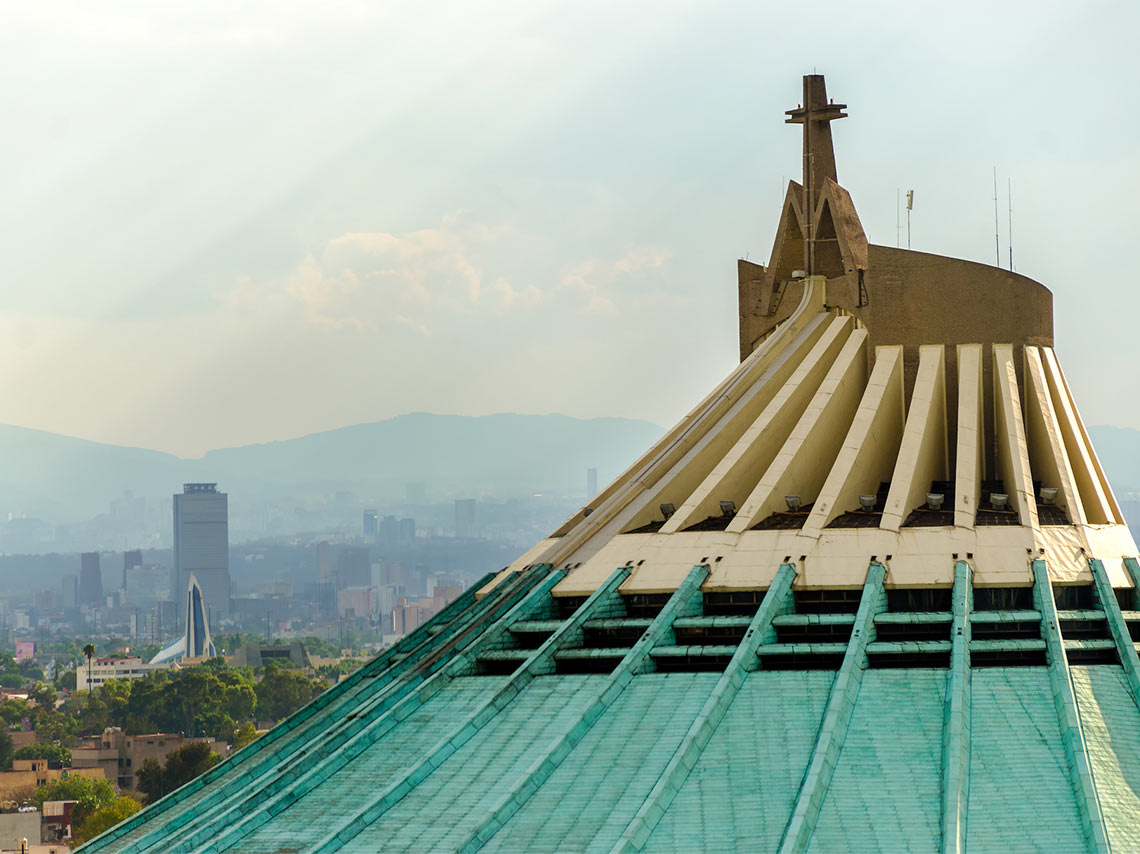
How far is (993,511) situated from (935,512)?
1.29 metres

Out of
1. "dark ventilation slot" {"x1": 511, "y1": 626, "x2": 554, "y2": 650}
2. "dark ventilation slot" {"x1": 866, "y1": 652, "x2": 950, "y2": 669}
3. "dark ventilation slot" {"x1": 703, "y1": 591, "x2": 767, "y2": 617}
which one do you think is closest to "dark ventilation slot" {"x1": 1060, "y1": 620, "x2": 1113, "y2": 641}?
"dark ventilation slot" {"x1": 866, "y1": 652, "x2": 950, "y2": 669}

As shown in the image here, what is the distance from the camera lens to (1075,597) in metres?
41.3

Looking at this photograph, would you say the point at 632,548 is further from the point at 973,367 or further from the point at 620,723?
the point at 973,367

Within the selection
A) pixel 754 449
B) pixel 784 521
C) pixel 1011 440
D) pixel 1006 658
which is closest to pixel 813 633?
pixel 1006 658

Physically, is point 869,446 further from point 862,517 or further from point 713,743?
point 713,743

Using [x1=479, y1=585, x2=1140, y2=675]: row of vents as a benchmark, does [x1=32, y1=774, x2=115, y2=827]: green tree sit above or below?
below

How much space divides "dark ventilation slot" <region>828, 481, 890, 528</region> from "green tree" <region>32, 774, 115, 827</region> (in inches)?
3252

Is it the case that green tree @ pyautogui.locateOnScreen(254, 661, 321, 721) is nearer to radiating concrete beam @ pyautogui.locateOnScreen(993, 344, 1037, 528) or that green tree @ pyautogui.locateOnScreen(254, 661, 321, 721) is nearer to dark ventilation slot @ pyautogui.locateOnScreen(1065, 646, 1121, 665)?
radiating concrete beam @ pyautogui.locateOnScreen(993, 344, 1037, 528)

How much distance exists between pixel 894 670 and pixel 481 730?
8.08m

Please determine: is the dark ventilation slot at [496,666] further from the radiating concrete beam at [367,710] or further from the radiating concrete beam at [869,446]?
the radiating concrete beam at [869,446]

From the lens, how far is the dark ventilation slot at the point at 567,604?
43.9m

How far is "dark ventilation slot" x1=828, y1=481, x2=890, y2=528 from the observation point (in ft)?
145

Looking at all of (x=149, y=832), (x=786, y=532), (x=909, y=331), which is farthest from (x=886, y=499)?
(x=149, y=832)

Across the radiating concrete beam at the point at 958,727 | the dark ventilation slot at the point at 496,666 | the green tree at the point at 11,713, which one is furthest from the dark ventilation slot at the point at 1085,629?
the green tree at the point at 11,713
